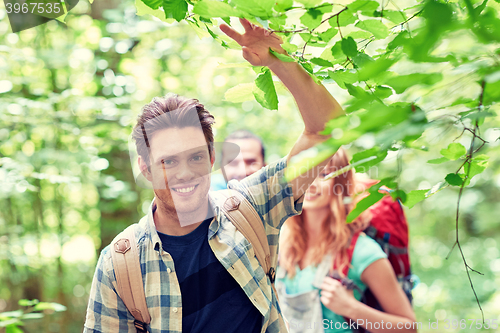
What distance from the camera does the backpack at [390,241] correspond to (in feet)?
7.52

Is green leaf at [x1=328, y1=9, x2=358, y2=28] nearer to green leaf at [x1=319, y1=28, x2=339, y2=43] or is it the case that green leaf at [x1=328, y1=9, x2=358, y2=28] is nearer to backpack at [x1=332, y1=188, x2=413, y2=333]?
green leaf at [x1=319, y1=28, x2=339, y2=43]

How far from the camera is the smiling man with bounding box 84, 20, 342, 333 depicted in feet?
5.08

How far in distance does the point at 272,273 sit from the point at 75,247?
24.0ft

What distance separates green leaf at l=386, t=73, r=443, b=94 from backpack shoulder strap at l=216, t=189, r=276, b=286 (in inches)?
49.3

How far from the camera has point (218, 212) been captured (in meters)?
1.74

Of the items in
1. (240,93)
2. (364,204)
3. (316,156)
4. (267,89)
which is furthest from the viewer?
(240,93)

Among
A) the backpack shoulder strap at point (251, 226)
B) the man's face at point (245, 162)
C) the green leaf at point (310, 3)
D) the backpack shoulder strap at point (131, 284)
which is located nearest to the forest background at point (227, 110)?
the green leaf at point (310, 3)

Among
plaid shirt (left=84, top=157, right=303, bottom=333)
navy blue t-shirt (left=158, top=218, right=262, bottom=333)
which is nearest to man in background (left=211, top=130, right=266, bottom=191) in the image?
plaid shirt (left=84, top=157, right=303, bottom=333)

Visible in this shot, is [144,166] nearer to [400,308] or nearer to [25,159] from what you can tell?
[400,308]

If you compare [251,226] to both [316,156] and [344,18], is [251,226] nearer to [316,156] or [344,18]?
[344,18]

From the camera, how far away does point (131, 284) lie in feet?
Result: 5.09

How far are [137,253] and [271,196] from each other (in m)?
0.68

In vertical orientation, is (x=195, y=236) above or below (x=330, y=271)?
above

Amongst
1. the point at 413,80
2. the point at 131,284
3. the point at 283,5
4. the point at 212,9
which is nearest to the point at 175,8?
the point at 212,9
